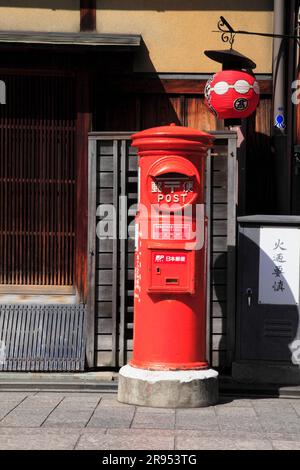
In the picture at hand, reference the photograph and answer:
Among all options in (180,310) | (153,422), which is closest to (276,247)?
(180,310)

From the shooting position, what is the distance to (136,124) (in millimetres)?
11516

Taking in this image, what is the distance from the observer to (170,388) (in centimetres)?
851

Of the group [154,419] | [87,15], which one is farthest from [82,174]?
[154,419]

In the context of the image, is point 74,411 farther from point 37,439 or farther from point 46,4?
point 46,4

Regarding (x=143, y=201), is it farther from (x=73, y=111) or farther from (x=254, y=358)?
(x=73, y=111)

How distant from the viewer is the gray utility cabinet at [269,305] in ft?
31.5

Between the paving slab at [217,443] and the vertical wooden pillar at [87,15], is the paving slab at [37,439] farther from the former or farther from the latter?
the vertical wooden pillar at [87,15]

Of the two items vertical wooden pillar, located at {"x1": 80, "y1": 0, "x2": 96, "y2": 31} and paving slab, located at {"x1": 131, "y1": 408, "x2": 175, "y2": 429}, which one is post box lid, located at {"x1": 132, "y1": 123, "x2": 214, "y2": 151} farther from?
vertical wooden pillar, located at {"x1": 80, "y1": 0, "x2": 96, "y2": 31}

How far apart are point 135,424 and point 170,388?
85 cm

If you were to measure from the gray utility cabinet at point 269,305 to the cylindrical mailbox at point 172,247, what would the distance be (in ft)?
3.38

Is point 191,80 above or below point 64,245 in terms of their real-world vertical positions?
above

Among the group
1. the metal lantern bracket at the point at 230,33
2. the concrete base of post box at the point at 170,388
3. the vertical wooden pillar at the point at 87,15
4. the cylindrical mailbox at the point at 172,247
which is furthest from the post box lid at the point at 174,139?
the vertical wooden pillar at the point at 87,15

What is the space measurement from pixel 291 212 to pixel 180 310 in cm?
334

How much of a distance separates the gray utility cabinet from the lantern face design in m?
1.38
